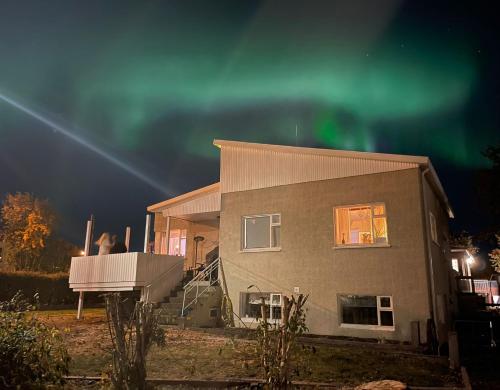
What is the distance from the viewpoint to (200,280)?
17.2 meters

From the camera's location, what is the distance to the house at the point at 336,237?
515 inches

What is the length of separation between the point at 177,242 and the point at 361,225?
10.7 metres

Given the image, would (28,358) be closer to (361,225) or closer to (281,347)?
(281,347)

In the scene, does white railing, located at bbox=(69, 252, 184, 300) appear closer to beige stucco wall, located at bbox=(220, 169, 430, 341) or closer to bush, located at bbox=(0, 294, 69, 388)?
beige stucco wall, located at bbox=(220, 169, 430, 341)

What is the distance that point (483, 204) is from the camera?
1831 cm

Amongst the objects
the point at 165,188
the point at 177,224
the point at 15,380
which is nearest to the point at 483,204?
the point at 177,224

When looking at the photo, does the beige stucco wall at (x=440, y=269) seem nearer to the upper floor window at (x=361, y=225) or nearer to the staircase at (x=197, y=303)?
the upper floor window at (x=361, y=225)

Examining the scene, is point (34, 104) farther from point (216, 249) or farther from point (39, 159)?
point (216, 249)

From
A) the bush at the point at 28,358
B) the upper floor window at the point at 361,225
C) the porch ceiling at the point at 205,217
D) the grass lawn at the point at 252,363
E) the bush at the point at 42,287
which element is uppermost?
the porch ceiling at the point at 205,217

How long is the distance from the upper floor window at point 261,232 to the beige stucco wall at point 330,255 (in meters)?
0.27

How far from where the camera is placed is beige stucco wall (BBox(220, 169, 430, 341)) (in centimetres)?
1295

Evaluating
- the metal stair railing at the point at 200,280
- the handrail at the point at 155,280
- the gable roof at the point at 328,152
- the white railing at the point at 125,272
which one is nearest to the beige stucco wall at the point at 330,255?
the gable roof at the point at 328,152

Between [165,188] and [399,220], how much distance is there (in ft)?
162

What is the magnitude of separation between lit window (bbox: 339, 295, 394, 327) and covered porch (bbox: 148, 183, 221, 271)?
6.94m
